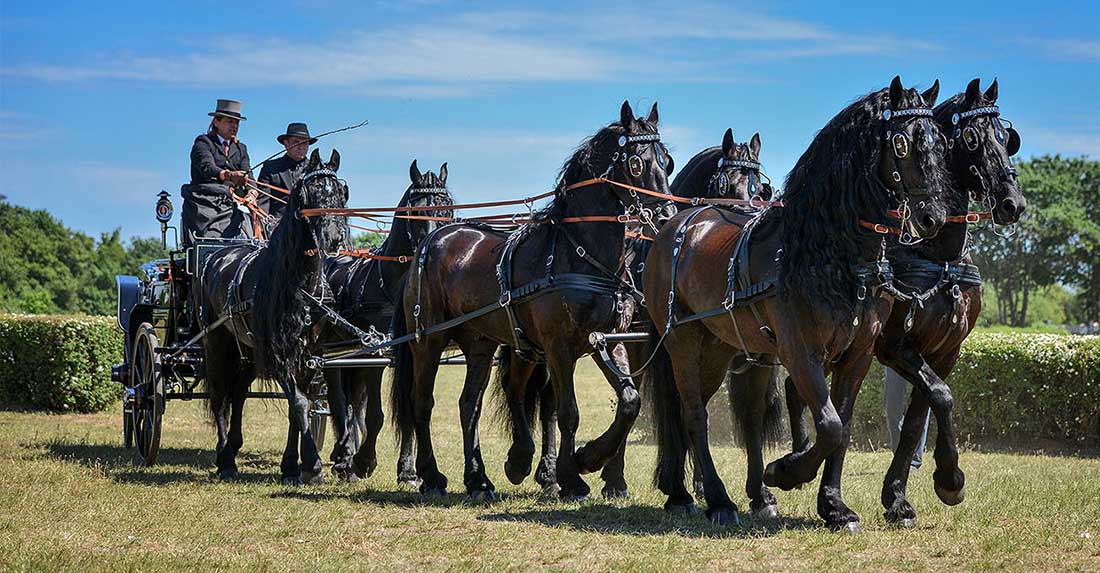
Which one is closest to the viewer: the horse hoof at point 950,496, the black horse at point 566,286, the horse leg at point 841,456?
the horse leg at point 841,456

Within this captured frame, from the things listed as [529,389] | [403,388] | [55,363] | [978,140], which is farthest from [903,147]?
[55,363]

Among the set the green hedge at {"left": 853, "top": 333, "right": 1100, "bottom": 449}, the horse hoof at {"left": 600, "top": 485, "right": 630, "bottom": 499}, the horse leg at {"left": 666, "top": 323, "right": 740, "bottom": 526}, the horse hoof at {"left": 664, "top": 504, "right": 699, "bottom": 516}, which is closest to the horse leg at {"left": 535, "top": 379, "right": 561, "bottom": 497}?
the horse hoof at {"left": 600, "top": 485, "right": 630, "bottom": 499}

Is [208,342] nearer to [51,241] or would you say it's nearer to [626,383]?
[626,383]

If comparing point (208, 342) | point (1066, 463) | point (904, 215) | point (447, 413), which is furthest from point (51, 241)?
point (904, 215)

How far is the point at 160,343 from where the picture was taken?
12.0 m

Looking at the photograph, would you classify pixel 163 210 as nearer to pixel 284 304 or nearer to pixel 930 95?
pixel 284 304

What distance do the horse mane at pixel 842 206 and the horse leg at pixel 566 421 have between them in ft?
7.00

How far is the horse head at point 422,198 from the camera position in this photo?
1113cm

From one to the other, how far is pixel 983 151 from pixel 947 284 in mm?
834

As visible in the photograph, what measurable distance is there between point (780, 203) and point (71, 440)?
9.29m

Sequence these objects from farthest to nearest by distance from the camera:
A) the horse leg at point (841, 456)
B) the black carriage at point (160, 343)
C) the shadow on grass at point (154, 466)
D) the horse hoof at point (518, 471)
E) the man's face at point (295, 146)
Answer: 1. the man's face at point (295, 146)
2. the black carriage at point (160, 343)
3. the shadow on grass at point (154, 466)
4. the horse hoof at point (518, 471)
5. the horse leg at point (841, 456)

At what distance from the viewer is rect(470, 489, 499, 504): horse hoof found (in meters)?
8.85

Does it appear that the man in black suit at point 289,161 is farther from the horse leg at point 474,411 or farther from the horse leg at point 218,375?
the horse leg at point 474,411

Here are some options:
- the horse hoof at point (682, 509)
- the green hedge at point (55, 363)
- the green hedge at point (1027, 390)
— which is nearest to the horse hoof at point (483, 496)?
the horse hoof at point (682, 509)
